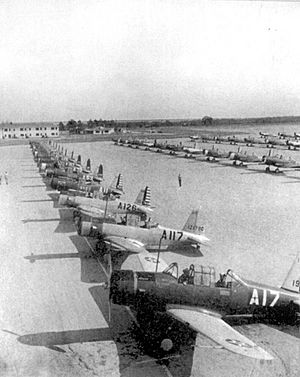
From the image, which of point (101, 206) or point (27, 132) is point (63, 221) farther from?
point (27, 132)

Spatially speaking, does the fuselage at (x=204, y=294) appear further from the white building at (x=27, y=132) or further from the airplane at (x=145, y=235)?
the white building at (x=27, y=132)

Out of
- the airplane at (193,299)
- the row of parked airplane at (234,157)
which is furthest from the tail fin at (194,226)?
the row of parked airplane at (234,157)

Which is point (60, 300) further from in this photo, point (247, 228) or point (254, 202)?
point (254, 202)

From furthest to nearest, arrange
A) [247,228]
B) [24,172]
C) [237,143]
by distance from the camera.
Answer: [237,143], [24,172], [247,228]

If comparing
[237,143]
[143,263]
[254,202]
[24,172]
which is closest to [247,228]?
[254,202]

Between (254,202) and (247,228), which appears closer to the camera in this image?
(247,228)

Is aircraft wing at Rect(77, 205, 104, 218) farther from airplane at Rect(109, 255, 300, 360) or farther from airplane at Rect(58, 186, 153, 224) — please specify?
airplane at Rect(109, 255, 300, 360)

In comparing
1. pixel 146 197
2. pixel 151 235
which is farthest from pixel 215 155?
pixel 151 235

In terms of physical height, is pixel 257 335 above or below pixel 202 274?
below
